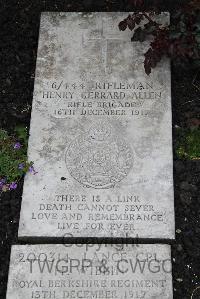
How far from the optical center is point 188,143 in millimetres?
4590

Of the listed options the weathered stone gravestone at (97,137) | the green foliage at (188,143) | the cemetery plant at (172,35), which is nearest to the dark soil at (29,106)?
the green foliage at (188,143)

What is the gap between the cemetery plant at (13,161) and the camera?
443 cm

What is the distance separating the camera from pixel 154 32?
4.74m

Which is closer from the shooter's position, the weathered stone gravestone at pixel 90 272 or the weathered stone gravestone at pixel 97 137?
the weathered stone gravestone at pixel 90 272

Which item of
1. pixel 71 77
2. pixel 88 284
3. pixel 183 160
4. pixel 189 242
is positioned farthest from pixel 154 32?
pixel 88 284

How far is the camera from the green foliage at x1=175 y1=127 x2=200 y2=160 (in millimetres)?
4543

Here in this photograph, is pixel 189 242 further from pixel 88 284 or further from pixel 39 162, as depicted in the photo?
pixel 39 162

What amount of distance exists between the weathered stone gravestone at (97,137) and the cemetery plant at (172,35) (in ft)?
0.45

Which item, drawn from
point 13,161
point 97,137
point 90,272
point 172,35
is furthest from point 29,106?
point 90,272

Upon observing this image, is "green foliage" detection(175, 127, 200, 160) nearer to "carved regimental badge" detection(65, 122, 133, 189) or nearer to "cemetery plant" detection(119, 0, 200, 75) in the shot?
"carved regimental badge" detection(65, 122, 133, 189)

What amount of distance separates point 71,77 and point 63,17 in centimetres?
64

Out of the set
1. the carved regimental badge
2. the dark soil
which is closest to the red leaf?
the dark soil

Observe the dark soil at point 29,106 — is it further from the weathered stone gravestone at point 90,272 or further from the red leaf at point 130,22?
the red leaf at point 130,22

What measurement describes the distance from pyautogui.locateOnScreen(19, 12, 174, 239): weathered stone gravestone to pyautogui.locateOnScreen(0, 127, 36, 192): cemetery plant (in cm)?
9
